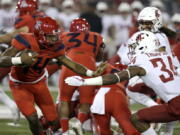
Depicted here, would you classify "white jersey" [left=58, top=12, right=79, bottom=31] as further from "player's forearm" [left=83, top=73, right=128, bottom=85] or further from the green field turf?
"player's forearm" [left=83, top=73, right=128, bottom=85]

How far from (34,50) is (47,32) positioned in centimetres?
24

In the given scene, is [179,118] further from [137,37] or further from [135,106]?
[135,106]

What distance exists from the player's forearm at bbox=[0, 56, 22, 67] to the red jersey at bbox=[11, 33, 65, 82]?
0.30 metres

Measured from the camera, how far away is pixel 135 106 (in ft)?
34.9

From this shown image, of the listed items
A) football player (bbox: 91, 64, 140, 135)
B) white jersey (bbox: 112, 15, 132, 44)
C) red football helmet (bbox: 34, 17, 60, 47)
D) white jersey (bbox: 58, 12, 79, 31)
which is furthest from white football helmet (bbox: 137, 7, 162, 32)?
white jersey (bbox: 58, 12, 79, 31)

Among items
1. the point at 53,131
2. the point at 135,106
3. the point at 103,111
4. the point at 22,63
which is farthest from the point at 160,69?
the point at 135,106

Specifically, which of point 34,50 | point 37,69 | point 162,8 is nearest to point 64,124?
point 37,69

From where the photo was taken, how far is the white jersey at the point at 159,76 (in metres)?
6.22

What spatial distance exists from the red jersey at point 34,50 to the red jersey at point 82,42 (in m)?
0.95

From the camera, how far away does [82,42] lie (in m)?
7.77

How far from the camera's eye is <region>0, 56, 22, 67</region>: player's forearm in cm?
625

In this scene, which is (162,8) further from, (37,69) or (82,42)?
(37,69)

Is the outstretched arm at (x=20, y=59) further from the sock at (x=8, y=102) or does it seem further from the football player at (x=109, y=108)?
the sock at (x=8, y=102)

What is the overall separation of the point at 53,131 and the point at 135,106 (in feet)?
10.6
